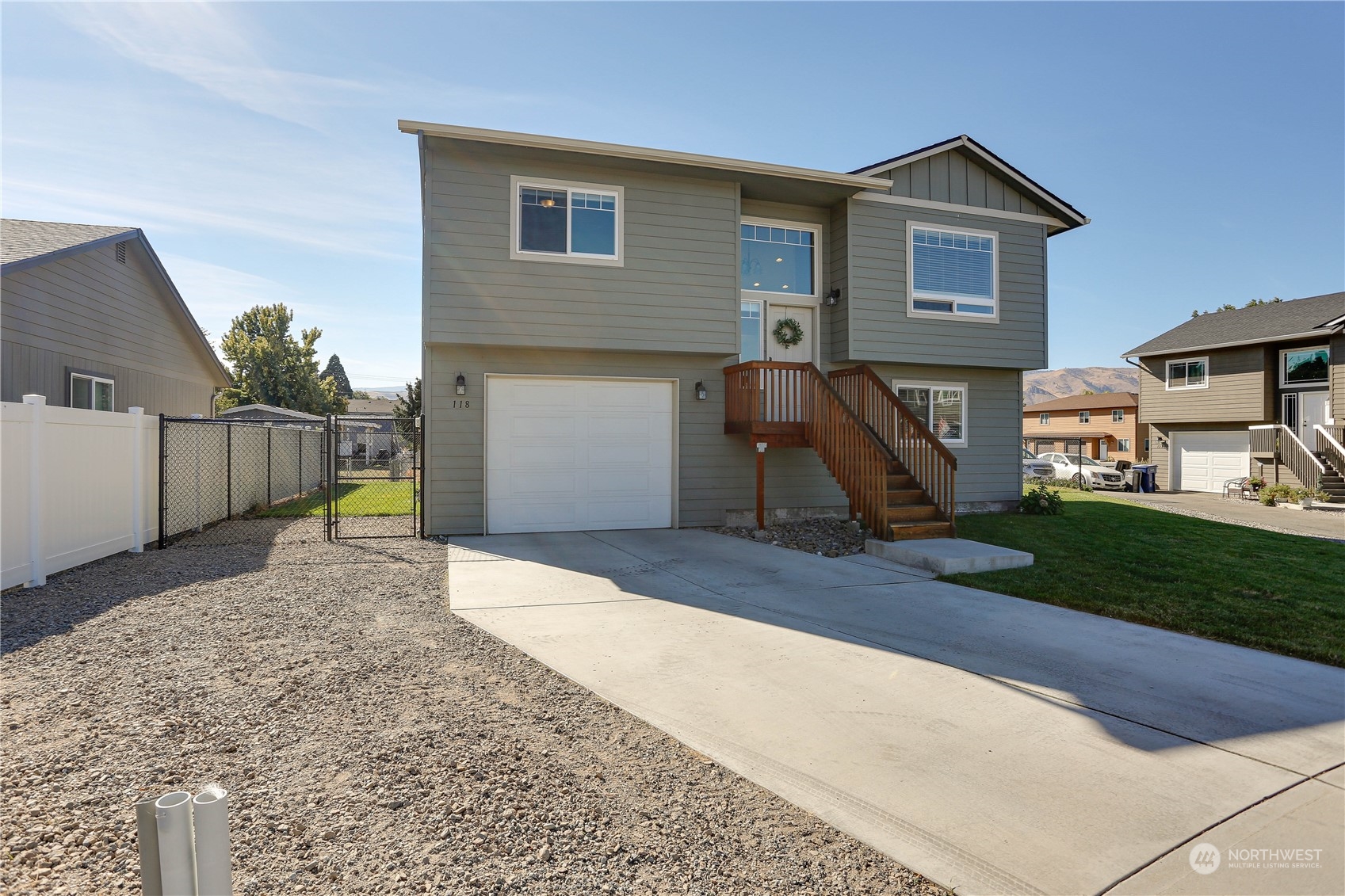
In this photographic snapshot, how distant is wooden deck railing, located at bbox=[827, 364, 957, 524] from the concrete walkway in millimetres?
7059

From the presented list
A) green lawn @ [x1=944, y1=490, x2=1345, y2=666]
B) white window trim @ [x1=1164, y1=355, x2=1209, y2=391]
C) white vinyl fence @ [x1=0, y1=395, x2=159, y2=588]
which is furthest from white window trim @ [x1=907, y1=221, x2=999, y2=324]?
white window trim @ [x1=1164, y1=355, x2=1209, y2=391]

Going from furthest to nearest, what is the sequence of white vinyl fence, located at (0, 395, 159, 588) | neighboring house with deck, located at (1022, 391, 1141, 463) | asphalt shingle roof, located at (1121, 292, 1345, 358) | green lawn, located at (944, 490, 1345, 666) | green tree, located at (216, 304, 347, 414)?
neighboring house with deck, located at (1022, 391, 1141, 463)
green tree, located at (216, 304, 347, 414)
asphalt shingle roof, located at (1121, 292, 1345, 358)
white vinyl fence, located at (0, 395, 159, 588)
green lawn, located at (944, 490, 1345, 666)

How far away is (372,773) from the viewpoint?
2783 mm

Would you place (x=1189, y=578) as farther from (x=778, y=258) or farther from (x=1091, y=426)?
(x=1091, y=426)

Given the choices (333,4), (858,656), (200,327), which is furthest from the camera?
(200,327)

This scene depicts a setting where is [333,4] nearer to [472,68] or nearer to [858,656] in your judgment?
[472,68]

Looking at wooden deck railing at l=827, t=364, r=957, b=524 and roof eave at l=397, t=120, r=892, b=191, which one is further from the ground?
roof eave at l=397, t=120, r=892, b=191

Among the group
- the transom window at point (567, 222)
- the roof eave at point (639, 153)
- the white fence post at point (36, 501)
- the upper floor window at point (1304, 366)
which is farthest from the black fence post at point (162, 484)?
the upper floor window at point (1304, 366)

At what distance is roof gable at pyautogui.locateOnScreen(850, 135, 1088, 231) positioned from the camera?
11.5m

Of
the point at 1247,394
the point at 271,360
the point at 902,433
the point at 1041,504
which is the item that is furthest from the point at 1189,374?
the point at 271,360

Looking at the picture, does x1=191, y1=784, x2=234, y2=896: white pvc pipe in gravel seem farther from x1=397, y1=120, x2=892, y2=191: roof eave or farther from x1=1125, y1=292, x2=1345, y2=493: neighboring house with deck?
x1=1125, y1=292, x2=1345, y2=493: neighboring house with deck

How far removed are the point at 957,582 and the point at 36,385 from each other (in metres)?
13.2

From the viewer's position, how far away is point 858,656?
14.4 ft

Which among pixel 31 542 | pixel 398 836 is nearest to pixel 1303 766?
pixel 398 836
